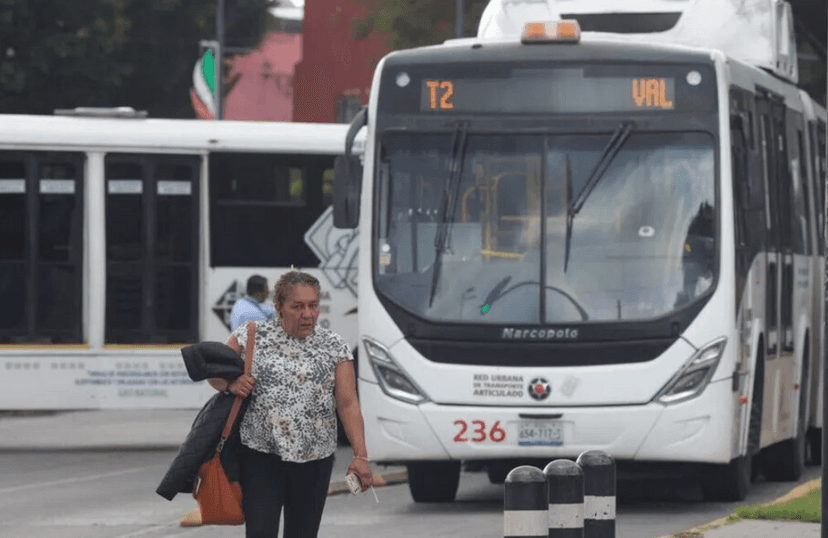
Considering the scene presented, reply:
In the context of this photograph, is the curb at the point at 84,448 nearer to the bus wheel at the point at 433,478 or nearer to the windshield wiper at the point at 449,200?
the bus wheel at the point at 433,478

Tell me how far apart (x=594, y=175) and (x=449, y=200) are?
Result: 0.91 meters

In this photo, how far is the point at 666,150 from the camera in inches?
575

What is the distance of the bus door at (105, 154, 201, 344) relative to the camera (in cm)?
2095

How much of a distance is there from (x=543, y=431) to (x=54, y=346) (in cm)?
776

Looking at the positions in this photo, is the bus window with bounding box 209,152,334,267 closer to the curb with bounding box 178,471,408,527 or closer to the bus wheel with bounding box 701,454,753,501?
the curb with bounding box 178,471,408,527

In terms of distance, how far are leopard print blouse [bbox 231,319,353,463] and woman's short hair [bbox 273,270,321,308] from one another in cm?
14

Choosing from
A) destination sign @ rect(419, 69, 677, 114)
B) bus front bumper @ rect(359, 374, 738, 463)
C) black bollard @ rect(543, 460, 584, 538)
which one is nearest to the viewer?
black bollard @ rect(543, 460, 584, 538)

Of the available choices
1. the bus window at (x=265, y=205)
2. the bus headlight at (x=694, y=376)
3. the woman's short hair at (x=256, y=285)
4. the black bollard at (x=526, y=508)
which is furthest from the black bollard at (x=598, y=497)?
the bus window at (x=265, y=205)

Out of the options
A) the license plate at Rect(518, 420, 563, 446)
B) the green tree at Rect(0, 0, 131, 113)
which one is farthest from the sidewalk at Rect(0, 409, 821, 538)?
the green tree at Rect(0, 0, 131, 113)

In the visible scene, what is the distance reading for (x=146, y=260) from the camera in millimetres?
21062

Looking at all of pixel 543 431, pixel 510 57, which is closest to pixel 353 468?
pixel 543 431

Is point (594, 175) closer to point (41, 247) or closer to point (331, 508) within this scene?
point (331, 508)

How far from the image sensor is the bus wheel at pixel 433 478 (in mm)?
15430

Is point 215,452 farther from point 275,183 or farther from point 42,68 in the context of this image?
point 42,68
